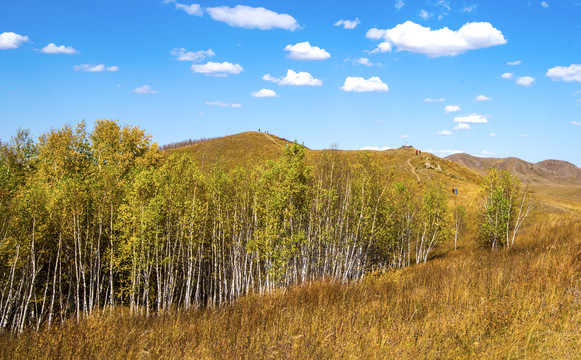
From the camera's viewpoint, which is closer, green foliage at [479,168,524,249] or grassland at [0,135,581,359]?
grassland at [0,135,581,359]

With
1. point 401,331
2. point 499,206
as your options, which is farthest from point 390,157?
point 401,331

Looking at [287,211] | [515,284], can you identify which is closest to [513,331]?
[515,284]

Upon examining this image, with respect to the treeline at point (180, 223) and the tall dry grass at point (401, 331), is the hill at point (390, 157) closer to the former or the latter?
the treeline at point (180, 223)

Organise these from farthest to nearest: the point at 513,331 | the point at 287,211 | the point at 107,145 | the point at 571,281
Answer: the point at 107,145 → the point at 287,211 → the point at 571,281 → the point at 513,331

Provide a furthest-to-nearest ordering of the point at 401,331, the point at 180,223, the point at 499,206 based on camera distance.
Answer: the point at 499,206 < the point at 180,223 < the point at 401,331

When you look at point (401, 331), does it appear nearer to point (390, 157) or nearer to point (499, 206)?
point (499, 206)

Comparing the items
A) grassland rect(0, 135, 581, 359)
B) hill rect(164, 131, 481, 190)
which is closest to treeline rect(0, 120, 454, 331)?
grassland rect(0, 135, 581, 359)

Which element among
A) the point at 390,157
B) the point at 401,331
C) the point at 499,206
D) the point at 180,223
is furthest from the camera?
the point at 390,157

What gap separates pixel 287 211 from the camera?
28.6 metres

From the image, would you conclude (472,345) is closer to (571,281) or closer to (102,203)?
(571,281)

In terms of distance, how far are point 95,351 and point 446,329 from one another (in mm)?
7513

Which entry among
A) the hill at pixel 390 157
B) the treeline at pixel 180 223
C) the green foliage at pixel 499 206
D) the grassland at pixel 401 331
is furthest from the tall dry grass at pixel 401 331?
the hill at pixel 390 157

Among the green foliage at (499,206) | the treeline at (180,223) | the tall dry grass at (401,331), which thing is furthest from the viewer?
the green foliage at (499,206)

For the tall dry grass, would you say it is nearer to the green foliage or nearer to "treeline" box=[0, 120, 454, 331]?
"treeline" box=[0, 120, 454, 331]
